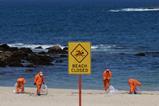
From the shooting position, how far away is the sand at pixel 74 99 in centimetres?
2945

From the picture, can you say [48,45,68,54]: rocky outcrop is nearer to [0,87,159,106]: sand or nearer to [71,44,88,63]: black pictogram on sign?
[0,87,159,106]: sand

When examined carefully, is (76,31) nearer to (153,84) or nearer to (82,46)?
(153,84)

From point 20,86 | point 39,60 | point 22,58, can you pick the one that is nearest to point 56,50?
point 22,58

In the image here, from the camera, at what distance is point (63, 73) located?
45.2 meters

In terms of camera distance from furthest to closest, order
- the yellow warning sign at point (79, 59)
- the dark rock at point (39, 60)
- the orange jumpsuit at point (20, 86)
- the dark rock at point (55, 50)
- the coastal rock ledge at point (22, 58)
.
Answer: the dark rock at point (55, 50), the dark rock at point (39, 60), the coastal rock ledge at point (22, 58), the orange jumpsuit at point (20, 86), the yellow warning sign at point (79, 59)

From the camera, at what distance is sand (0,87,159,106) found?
29453mm

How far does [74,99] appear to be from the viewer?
30984 mm

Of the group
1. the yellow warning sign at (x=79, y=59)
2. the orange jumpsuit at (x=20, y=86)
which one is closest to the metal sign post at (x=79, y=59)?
the yellow warning sign at (x=79, y=59)

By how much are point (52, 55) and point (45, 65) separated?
664 cm

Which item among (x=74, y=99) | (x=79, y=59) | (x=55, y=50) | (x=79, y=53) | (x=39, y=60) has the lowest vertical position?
(x=74, y=99)

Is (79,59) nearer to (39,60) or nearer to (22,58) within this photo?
(39,60)

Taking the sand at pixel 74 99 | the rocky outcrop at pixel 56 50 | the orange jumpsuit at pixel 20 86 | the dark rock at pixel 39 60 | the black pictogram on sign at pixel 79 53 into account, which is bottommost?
the sand at pixel 74 99

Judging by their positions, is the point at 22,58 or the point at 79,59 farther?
the point at 22,58

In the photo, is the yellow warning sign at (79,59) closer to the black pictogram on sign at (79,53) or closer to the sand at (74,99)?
the black pictogram on sign at (79,53)
